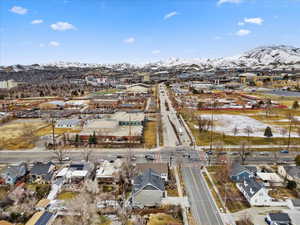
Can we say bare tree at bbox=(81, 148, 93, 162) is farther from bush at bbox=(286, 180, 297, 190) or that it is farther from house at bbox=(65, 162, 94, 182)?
bush at bbox=(286, 180, 297, 190)

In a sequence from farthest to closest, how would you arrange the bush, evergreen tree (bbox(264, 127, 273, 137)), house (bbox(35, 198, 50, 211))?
1. evergreen tree (bbox(264, 127, 273, 137))
2. the bush
3. house (bbox(35, 198, 50, 211))

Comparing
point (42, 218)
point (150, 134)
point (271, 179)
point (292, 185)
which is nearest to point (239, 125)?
point (150, 134)

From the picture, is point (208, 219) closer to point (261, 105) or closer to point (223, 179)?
point (223, 179)

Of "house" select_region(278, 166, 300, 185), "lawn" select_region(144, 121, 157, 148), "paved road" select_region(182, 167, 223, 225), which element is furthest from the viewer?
"lawn" select_region(144, 121, 157, 148)

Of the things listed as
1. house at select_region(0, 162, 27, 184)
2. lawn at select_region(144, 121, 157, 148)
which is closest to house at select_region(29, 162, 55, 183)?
house at select_region(0, 162, 27, 184)

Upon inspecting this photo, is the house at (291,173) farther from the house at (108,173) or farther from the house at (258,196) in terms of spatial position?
the house at (108,173)

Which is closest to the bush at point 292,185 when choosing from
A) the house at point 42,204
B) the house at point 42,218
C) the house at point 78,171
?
the house at point 78,171

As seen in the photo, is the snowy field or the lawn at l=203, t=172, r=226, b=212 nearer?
the lawn at l=203, t=172, r=226, b=212

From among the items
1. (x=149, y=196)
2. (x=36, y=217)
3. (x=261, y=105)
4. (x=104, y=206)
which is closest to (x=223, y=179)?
(x=149, y=196)
